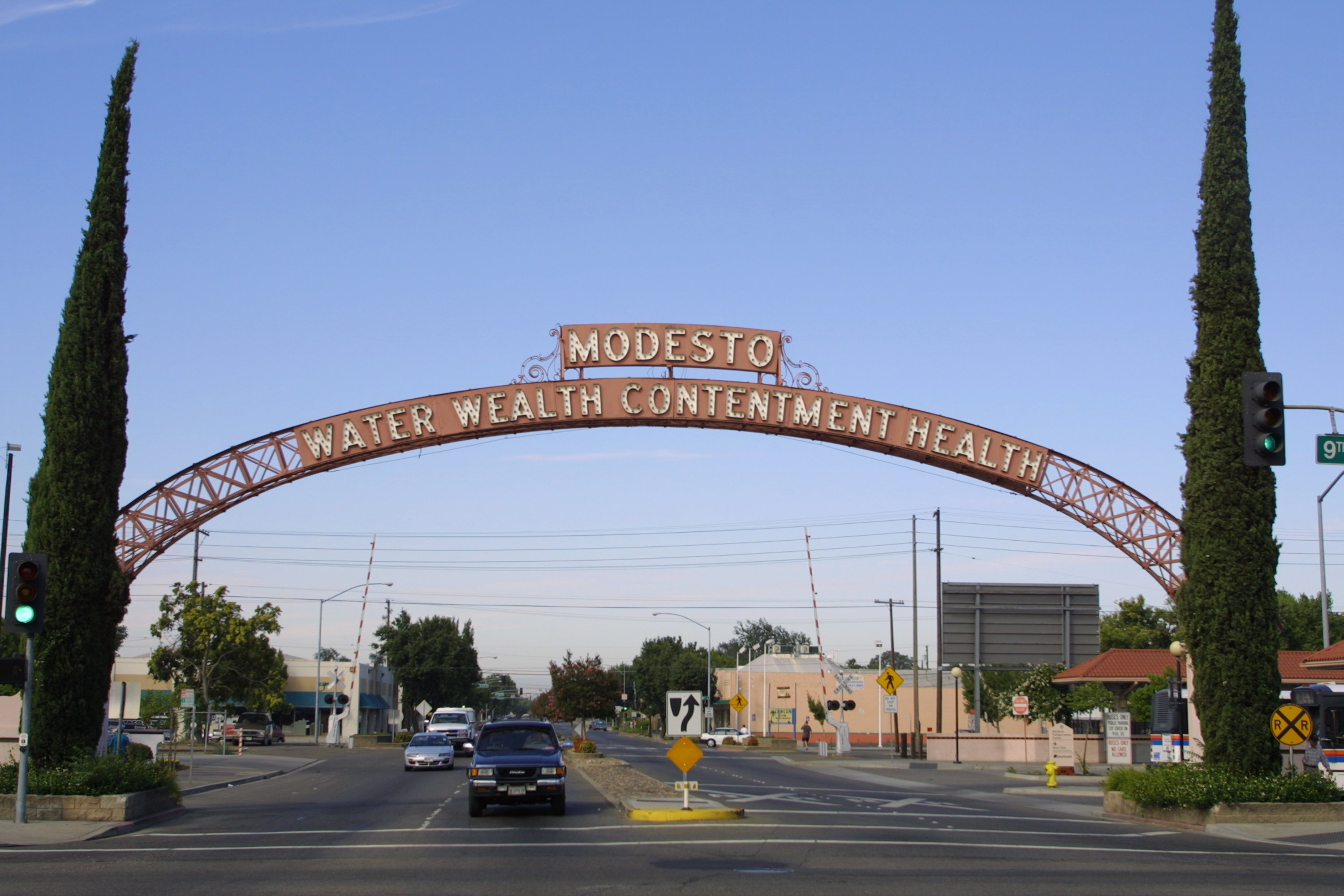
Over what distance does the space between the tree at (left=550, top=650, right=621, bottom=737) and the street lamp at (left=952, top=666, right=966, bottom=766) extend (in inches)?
704

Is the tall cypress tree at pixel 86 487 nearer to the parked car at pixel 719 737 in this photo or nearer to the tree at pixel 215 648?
the tree at pixel 215 648

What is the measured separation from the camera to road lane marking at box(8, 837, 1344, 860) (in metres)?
18.0

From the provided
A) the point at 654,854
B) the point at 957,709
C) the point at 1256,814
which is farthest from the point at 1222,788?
the point at 957,709

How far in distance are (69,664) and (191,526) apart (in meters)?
3.70

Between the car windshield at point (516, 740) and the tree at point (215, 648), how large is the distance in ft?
111

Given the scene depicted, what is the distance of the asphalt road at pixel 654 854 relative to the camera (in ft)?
46.3

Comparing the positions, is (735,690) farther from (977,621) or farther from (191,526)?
(191,526)

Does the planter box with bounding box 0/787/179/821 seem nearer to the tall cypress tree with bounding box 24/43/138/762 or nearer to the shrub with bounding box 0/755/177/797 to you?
the shrub with bounding box 0/755/177/797

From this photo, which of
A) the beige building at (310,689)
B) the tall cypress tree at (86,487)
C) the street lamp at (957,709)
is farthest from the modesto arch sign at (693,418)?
the beige building at (310,689)

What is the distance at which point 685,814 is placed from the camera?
21.7 meters

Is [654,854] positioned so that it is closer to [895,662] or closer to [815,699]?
[815,699]

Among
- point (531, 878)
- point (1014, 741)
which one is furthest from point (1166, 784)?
point (1014, 741)

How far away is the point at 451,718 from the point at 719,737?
1180 inches

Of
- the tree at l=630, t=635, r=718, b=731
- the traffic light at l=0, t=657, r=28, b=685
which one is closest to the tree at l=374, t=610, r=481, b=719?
the tree at l=630, t=635, r=718, b=731
